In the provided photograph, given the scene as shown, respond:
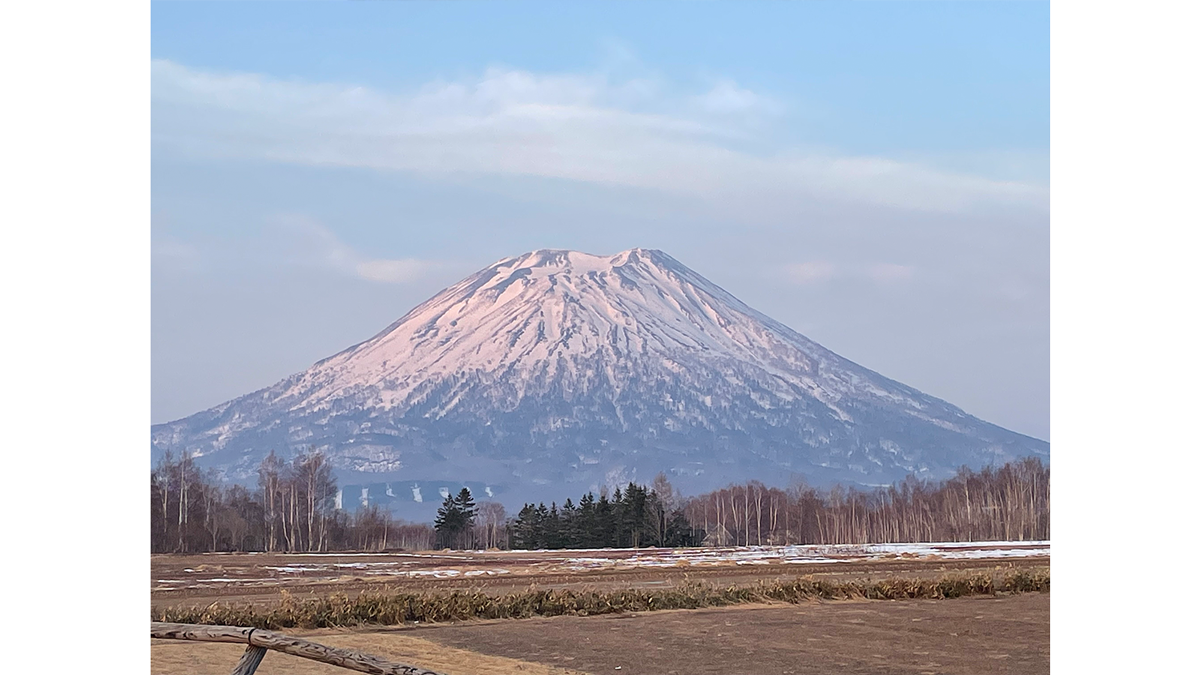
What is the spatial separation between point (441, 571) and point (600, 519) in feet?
36.8

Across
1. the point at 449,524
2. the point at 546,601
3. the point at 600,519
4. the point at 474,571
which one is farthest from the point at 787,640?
the point at 449,524

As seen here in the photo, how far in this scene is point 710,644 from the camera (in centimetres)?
1053

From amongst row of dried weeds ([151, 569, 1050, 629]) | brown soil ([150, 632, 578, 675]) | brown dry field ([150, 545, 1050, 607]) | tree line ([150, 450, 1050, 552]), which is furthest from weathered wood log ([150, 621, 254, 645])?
tree line ([150, 450, 1050, 552])

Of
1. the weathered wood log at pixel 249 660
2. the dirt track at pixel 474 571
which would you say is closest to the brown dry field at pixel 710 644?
the dirt track at pixel 474 571

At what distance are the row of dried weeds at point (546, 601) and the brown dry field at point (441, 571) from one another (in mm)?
1043

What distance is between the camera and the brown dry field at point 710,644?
888 centimetres

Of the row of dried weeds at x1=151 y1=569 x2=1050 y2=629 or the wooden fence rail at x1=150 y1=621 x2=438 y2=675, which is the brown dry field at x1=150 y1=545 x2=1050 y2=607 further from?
the wooden fence rail at x1=150 y1=621 x2=438 y2=675

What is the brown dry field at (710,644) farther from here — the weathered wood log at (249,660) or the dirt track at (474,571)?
the weathered wood log at (249,660)

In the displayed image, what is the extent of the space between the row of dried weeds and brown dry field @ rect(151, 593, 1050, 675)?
1.04 feet

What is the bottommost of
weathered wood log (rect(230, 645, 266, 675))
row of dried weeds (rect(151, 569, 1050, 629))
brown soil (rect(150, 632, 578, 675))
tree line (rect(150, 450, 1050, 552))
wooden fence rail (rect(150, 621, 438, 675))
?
tree line (rect(150, 450, 1050, 552))

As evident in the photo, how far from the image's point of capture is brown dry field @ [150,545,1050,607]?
1695 cm
